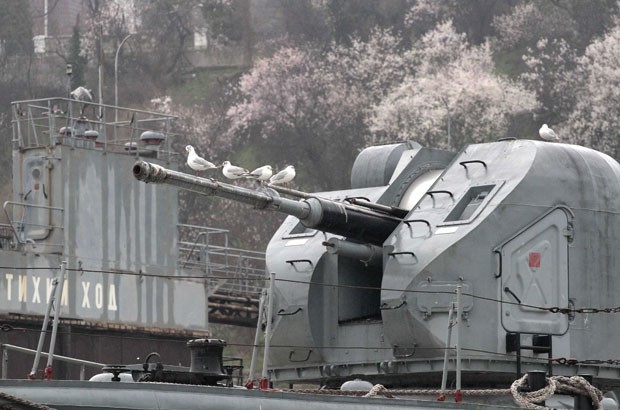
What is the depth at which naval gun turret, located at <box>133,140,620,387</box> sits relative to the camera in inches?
721

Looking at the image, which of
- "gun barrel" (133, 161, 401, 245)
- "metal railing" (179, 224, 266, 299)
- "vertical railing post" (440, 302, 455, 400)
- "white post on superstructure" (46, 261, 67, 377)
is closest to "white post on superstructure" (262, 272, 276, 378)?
"gun barrel" (133, 161, 401, 245)

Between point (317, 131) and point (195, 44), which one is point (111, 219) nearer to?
point (317, 131)

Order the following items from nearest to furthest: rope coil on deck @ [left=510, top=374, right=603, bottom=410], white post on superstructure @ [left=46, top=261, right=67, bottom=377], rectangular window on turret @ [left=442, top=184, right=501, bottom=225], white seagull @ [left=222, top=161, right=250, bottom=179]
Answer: white post on superstructure @ [left=46, top=261, right=67, bottom=377] < rope coil on deck @ [left=510, top=374, right=603, bottom=410] < rectangular window on turret @ [left=442, top=184, right=501, bottom=225] < white seagull @ [left=222, top=161, right=250, bottom=179]

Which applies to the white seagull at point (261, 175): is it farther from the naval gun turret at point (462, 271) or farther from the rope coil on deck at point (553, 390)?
the rope coil on deck at point (553, 390)

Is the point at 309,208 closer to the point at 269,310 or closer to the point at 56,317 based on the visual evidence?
the point at 269,310

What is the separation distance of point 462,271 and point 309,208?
164cm

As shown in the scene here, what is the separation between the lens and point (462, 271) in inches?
720

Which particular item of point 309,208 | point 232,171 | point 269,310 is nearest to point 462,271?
point 309,208

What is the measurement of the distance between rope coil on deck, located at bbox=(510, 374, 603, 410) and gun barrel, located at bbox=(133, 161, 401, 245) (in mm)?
2631

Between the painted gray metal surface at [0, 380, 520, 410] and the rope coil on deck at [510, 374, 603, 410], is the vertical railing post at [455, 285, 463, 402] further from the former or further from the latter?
the painted gray metal surface at [0, 380, 520, 410]

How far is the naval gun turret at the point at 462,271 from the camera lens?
18312 millimetres

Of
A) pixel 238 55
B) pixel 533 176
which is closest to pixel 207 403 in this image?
pixel 533 176

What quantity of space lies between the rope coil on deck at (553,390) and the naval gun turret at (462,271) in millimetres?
901

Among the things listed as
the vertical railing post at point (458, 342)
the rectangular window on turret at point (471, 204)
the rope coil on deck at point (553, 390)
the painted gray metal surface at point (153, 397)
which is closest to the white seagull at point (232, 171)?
the rectangular window on turret at point (471, 204)
